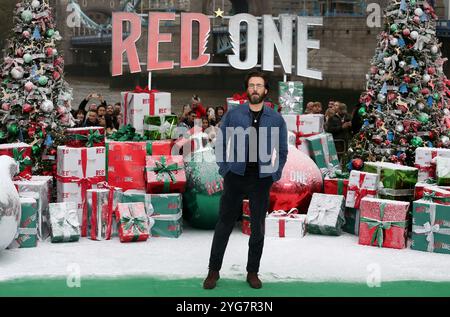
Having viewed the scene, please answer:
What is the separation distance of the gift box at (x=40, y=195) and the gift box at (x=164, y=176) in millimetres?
905

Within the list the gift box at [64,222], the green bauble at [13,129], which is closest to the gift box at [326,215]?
the gift box at [64,222]

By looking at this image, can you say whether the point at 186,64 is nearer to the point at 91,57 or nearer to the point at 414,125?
the point at 414,125

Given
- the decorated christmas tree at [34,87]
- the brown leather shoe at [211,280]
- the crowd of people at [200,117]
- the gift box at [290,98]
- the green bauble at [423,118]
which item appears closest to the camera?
the brown leather shoe at [211,280]

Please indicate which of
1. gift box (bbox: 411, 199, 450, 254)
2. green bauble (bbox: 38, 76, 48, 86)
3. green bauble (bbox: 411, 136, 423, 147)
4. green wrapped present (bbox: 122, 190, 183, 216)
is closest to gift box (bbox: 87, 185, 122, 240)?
green wrapped present (bbox: 122, 190, 183, 216)

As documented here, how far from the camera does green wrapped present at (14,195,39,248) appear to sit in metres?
6.50

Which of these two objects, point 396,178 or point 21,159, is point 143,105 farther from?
point 396,178

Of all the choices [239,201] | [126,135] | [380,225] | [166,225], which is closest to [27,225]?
[166,225]

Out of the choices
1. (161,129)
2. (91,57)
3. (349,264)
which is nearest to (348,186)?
(349,264)

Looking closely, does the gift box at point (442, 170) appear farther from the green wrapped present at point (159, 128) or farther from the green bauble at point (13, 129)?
the green bauble at point (13, 129)

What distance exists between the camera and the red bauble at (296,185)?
7230 millimetres

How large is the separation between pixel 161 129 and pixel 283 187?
1.33 metres

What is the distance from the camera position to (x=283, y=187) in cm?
722

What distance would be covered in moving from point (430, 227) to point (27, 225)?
11.0ft
